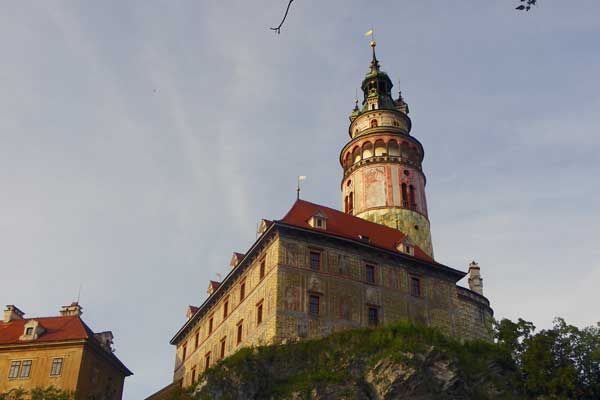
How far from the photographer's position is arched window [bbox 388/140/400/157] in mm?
49500

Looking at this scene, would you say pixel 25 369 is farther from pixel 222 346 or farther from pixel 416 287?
pixel 416 287

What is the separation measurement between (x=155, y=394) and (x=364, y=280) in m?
17.8

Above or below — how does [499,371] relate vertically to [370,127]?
below

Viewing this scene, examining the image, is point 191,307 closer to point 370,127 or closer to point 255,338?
point 255,338

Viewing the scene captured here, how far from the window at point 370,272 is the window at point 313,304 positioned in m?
3.53

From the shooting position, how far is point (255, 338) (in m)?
34.9

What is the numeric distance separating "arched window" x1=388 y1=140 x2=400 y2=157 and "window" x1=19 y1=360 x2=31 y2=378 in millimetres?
27816

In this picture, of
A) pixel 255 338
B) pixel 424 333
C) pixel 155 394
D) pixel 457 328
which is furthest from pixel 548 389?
pixel 155 394

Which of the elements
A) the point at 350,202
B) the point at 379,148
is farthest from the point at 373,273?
the point at 379,148

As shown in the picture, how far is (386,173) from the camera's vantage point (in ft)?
159

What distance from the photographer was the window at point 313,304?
3444 cm

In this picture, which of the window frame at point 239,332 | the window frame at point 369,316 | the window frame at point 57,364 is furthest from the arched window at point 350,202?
the window frame at point 57,364

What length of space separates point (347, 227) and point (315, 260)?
4466 mm

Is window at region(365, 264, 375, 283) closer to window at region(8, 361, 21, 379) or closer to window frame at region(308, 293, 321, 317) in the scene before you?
window frame at region(308, 293, 321, 317)
